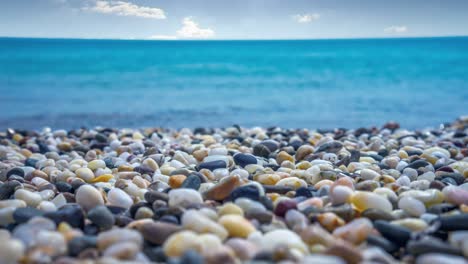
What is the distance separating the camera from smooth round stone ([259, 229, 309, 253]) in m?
1.05

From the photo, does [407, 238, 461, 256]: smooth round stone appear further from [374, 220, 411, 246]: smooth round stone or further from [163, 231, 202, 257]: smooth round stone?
[163, 231, 202, 257]: smooth round stone

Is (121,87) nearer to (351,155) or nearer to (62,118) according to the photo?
(62,118)

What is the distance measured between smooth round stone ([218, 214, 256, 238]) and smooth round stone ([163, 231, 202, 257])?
115 mm

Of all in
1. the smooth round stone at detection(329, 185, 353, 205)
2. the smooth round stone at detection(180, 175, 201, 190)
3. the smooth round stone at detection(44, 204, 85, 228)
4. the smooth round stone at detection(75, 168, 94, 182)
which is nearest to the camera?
the smooth round stone at detection(44, 204, 85, 228)

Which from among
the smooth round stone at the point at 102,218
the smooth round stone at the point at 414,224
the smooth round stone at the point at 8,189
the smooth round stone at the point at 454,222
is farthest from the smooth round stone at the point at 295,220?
the smooth round stone at the point at 8,189

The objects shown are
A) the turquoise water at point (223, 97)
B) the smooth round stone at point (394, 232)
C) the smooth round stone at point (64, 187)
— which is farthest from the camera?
the turquoise water at point (223, 97)

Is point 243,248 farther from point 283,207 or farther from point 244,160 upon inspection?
point 244,160

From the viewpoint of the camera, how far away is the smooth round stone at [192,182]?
1616 millimetres

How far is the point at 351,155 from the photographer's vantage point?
2.28 m

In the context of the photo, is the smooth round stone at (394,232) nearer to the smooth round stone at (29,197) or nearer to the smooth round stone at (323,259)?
the smooth round stone at (323,259)

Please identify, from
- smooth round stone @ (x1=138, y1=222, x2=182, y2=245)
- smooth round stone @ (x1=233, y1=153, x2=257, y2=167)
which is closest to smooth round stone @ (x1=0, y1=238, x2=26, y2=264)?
smooth round stone @ (x1=138, y1=222, x2=182, y2=245)

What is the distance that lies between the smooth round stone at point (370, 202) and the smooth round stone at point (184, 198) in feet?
1.47

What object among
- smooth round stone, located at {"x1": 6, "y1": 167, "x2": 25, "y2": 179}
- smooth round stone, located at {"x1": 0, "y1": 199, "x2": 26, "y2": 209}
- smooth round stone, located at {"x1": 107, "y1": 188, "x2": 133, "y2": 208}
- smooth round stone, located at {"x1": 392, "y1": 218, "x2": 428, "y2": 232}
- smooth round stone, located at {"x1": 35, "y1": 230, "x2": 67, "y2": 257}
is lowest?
smooth round stone, located at {"x1": 6, "y1": 167, "x2": 25, "y2": 179}

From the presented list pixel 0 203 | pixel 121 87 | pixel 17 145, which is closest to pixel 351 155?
pixel 0 203
